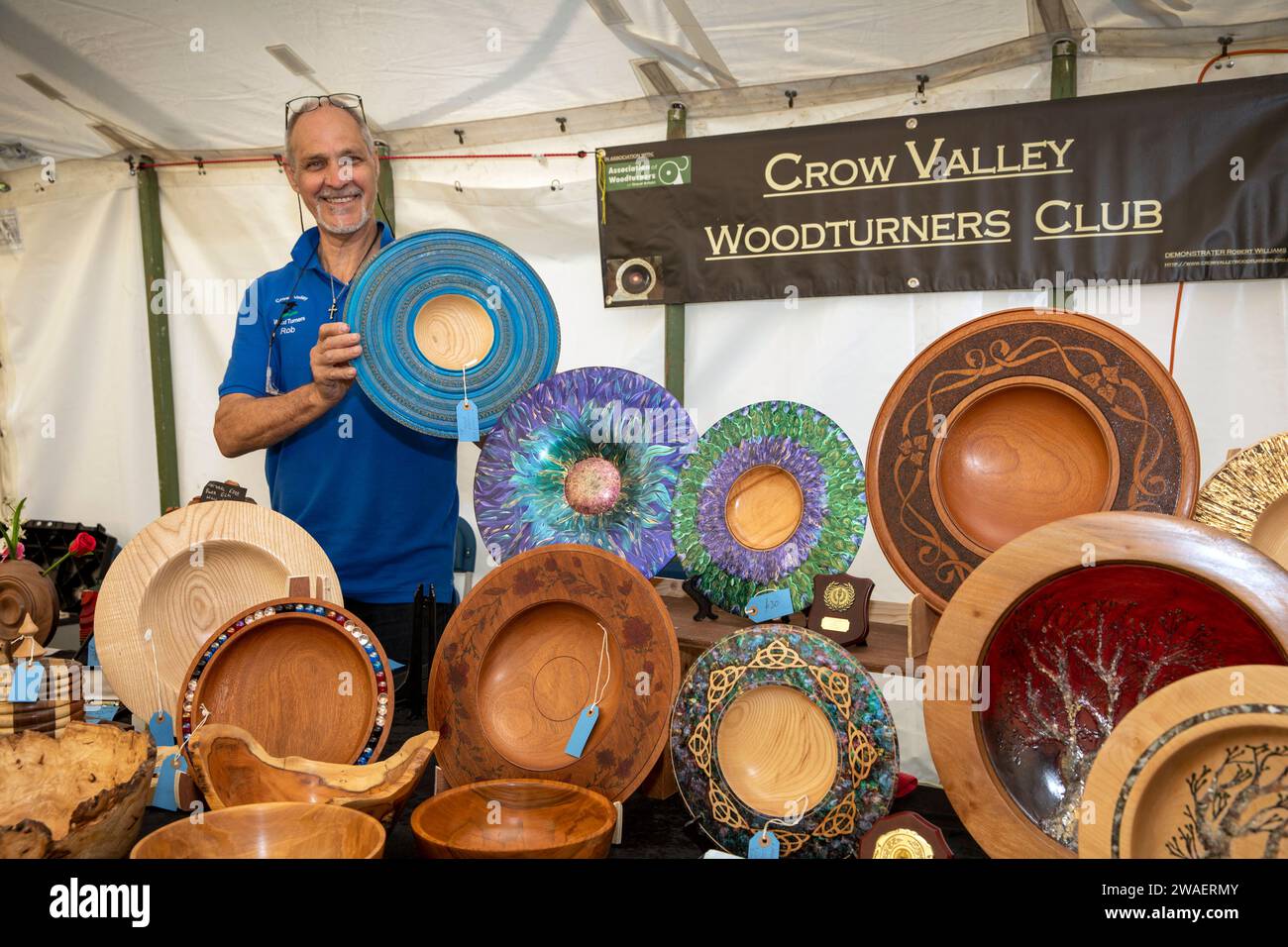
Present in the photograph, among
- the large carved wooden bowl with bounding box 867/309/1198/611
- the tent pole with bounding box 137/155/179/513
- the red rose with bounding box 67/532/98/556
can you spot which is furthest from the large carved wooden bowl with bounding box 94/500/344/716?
the tent pole with bounding box 137/155/179/513

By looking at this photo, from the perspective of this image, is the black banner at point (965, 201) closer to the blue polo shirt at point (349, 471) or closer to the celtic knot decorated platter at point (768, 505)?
the blue polo shirt at point (349, 471)

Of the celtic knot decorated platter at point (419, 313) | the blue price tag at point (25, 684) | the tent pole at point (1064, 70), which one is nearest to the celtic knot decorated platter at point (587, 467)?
the celtic knot decorated platter at point (419, 313)

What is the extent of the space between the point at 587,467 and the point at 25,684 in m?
→ 1.07

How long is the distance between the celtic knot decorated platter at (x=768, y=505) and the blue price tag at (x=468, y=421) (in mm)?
474

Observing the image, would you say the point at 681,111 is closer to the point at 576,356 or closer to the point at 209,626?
the point at 576,356

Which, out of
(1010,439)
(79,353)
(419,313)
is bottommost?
(1010,439)

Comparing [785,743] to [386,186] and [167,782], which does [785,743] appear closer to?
[167,782]

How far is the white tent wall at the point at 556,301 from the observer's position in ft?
9.62

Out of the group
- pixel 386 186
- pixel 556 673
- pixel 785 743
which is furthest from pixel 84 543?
pixel 785 743

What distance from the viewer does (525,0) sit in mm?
2807

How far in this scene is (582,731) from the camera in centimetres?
149

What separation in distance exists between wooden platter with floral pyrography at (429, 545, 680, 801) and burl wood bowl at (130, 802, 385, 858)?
294mm
